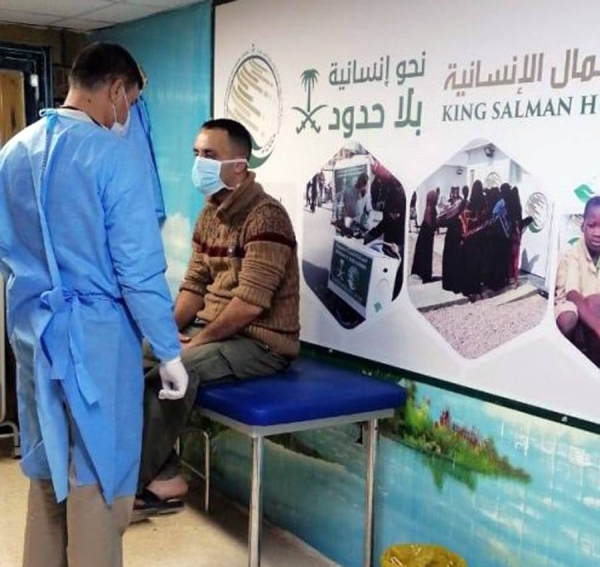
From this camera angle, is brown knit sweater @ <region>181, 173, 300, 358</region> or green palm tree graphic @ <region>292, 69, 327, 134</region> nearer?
brown knit sweater @ <region>181, 173, 300, 358</region>

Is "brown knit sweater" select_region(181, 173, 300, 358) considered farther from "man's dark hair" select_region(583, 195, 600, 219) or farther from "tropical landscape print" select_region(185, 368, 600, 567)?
"man's dark hair" select_region(583, 195, 600, 219)

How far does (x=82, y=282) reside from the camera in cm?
210

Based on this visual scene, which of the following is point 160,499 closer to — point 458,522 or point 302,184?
point 458,522

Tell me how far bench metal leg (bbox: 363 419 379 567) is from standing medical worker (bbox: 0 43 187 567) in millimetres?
714

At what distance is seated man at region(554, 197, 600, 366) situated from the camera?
6.95ft

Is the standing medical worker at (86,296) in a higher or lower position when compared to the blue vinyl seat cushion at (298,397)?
higher

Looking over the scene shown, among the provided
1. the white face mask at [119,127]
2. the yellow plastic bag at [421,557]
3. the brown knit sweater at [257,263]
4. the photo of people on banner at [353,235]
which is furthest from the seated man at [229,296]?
the yellow plastic bag at [421,557]

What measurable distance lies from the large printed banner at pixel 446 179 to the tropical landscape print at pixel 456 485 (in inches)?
4.4

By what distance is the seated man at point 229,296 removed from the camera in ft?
8.71

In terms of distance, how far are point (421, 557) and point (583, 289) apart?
87cm

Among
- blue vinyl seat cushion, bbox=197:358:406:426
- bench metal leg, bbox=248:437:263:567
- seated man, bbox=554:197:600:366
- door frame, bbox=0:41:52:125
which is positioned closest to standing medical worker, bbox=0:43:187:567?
blue vinyl seat cushion, bbox=197:358:406:426

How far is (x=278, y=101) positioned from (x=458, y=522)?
64.3 inches

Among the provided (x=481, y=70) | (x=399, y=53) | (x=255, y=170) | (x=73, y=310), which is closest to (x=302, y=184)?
(x=255, y=170)

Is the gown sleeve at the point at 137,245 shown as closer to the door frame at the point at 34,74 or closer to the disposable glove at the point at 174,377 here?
the disposable glove at the point at 174,377
